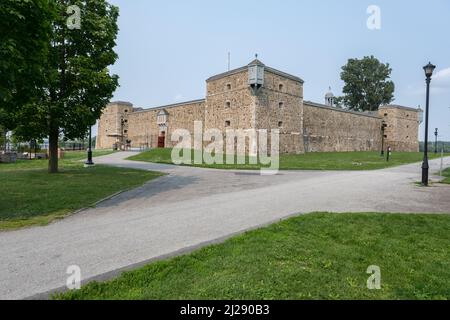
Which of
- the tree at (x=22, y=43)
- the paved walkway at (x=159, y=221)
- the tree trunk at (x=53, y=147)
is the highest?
the tree at (x=22, y=43)

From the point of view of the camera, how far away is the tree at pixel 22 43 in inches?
279

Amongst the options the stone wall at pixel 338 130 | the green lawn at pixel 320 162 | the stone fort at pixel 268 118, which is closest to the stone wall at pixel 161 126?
the stone fort at pixel 268 118

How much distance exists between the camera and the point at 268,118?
121 feet

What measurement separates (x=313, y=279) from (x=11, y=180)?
1463cm

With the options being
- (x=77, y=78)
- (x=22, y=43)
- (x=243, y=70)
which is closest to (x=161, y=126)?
(x=243, y=70)

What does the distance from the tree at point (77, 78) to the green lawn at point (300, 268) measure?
1233cm

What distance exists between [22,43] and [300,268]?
8400 mm

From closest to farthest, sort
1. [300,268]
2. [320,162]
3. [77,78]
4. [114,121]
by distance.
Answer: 1. [300,268]
2. [77,78]
3. [320,162]
4. [114,121]

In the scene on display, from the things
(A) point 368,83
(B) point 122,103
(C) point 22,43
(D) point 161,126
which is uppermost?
(A) point 368,83

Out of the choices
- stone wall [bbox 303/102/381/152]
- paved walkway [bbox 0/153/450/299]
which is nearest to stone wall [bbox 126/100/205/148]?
stone wall [bbox 303/102/381/152]

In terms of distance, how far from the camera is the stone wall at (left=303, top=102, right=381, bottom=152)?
146 ft

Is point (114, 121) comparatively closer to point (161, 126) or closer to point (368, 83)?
point (161, 126)

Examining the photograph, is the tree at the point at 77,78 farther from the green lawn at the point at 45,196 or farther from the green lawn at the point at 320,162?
the green lawn at the point at 320,162
